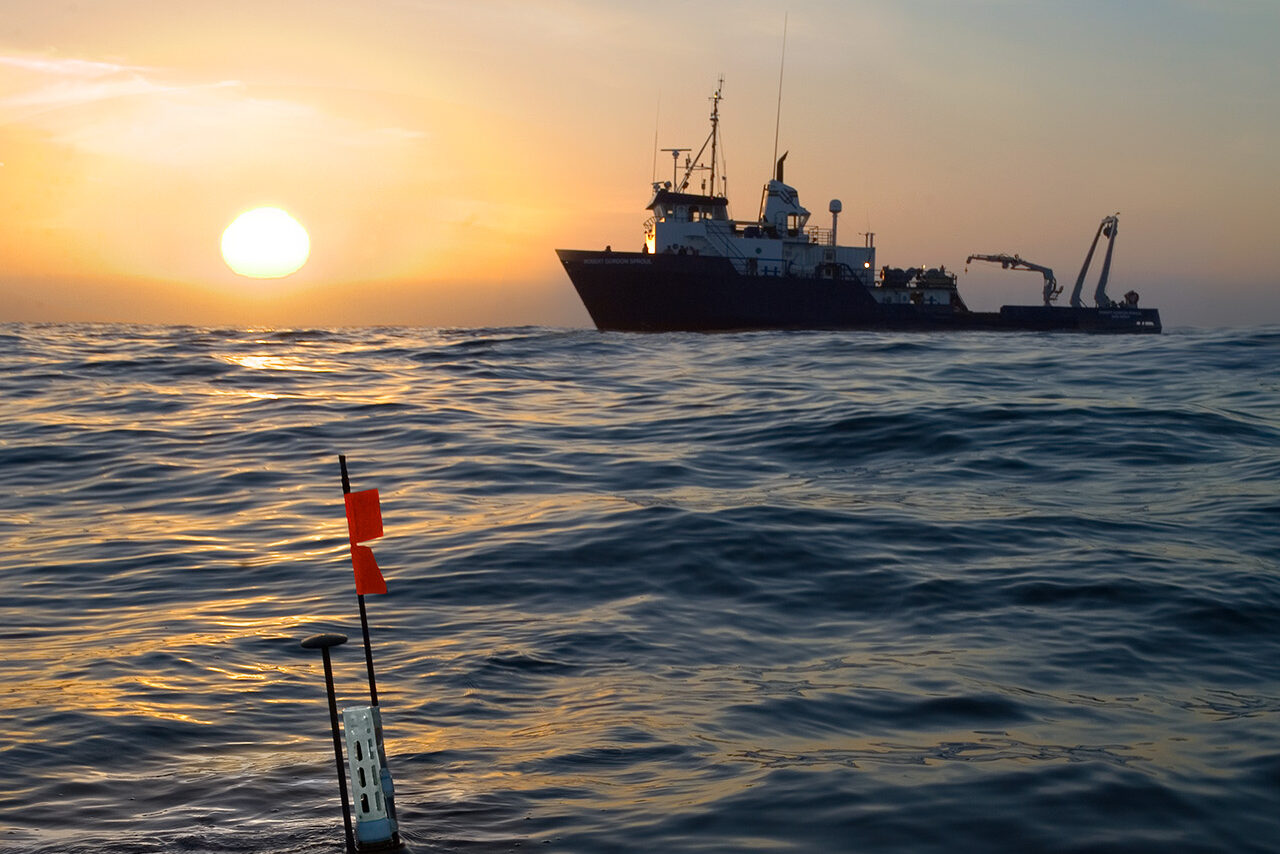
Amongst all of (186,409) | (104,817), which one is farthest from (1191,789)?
(186,409)

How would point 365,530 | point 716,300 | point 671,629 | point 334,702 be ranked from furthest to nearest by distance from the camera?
point 716,300 → point 671,629 → point 365,530 → point 334,702

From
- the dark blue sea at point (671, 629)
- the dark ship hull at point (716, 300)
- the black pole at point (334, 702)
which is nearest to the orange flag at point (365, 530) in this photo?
the black pole at point (334, 702)

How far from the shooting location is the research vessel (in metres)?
60.3

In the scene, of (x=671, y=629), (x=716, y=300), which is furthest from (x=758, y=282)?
(x=671, y=629)

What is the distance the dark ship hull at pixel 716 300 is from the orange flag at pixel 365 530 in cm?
5603

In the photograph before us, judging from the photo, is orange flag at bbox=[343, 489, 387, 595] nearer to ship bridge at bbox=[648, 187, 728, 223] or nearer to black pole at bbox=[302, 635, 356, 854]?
black pole at bbox=[302, 635, 356, 854]

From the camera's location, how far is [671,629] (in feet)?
26.5

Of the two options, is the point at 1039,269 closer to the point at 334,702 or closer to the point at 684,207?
the point at 684,207

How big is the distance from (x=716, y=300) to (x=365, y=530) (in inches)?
2235

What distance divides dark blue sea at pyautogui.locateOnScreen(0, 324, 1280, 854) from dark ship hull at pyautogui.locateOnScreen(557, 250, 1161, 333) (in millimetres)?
42033

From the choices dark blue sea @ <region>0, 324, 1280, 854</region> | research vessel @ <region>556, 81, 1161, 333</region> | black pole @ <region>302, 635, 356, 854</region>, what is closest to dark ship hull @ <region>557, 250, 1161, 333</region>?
research vessel @ <region>556, 81, 1161, 333</region>

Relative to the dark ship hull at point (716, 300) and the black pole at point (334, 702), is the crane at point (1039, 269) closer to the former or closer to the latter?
the dark ship hull at point (716, 300)

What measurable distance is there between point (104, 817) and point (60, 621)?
3785 mm

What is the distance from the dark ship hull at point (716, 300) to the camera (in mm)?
60094
